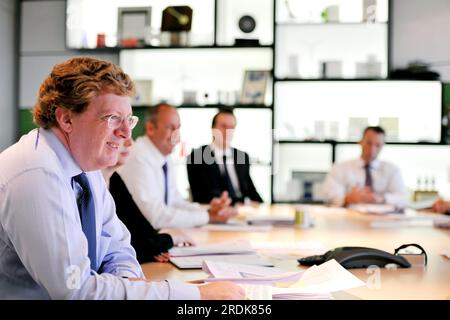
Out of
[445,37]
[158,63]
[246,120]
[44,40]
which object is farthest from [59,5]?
[445,37]

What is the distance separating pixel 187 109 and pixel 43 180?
95.6 inches

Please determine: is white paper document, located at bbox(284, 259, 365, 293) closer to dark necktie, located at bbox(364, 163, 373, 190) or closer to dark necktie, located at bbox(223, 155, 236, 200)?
dark necktie, located at bbox(223, 155, 236, 200)

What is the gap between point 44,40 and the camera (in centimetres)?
309

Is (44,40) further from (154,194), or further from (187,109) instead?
(154,194)

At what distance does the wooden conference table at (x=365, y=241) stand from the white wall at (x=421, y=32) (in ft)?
1.66

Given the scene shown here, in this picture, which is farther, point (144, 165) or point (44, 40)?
point (44, 40)

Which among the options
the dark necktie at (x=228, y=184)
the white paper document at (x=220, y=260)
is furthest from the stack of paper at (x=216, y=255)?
the dark necktie at (x=228, y=184)

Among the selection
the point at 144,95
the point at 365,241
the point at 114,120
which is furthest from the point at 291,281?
the point at 144,95

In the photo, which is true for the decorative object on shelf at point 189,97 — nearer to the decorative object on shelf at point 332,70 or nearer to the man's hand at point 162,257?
the decorative object on shelf at point 332,70

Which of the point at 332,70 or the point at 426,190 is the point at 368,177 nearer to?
the point at 426,190

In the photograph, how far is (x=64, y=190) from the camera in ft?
2.56

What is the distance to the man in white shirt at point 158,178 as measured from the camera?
182cm
